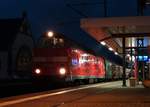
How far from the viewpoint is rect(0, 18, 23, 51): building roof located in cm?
6994

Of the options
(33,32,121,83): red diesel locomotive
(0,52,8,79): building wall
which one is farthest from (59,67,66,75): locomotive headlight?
(0,52,8,79): building wall

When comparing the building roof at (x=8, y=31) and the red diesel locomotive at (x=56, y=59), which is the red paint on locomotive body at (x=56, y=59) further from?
the building roof at (x=8, y=31)

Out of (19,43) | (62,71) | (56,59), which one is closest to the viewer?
(62,71)

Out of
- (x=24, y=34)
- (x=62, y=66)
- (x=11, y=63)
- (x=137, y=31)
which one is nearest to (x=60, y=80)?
(x=62, y=66)

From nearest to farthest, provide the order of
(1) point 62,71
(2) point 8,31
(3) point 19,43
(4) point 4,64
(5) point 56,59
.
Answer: (1) point 62,71 → (5) point 56,59 → (4) point 4,64 → (3) point 19,43 → (2) point 8,31

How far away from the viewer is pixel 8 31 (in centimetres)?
7288

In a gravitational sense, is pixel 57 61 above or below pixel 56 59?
below

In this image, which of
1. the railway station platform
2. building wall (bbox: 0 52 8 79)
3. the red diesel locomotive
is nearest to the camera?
the railway station platform

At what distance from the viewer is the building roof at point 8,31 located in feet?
229

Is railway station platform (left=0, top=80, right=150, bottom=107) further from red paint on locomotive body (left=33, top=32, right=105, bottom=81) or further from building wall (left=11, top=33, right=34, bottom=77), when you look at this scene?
building wall (left=11, top=33, right=34, bottom=77)

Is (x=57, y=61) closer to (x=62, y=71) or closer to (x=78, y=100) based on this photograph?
(x=62, y=71)

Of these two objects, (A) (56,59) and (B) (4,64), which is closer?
(A) (56,59)

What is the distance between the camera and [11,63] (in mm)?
68875

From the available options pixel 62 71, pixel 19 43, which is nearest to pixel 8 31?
pixel 19 43
